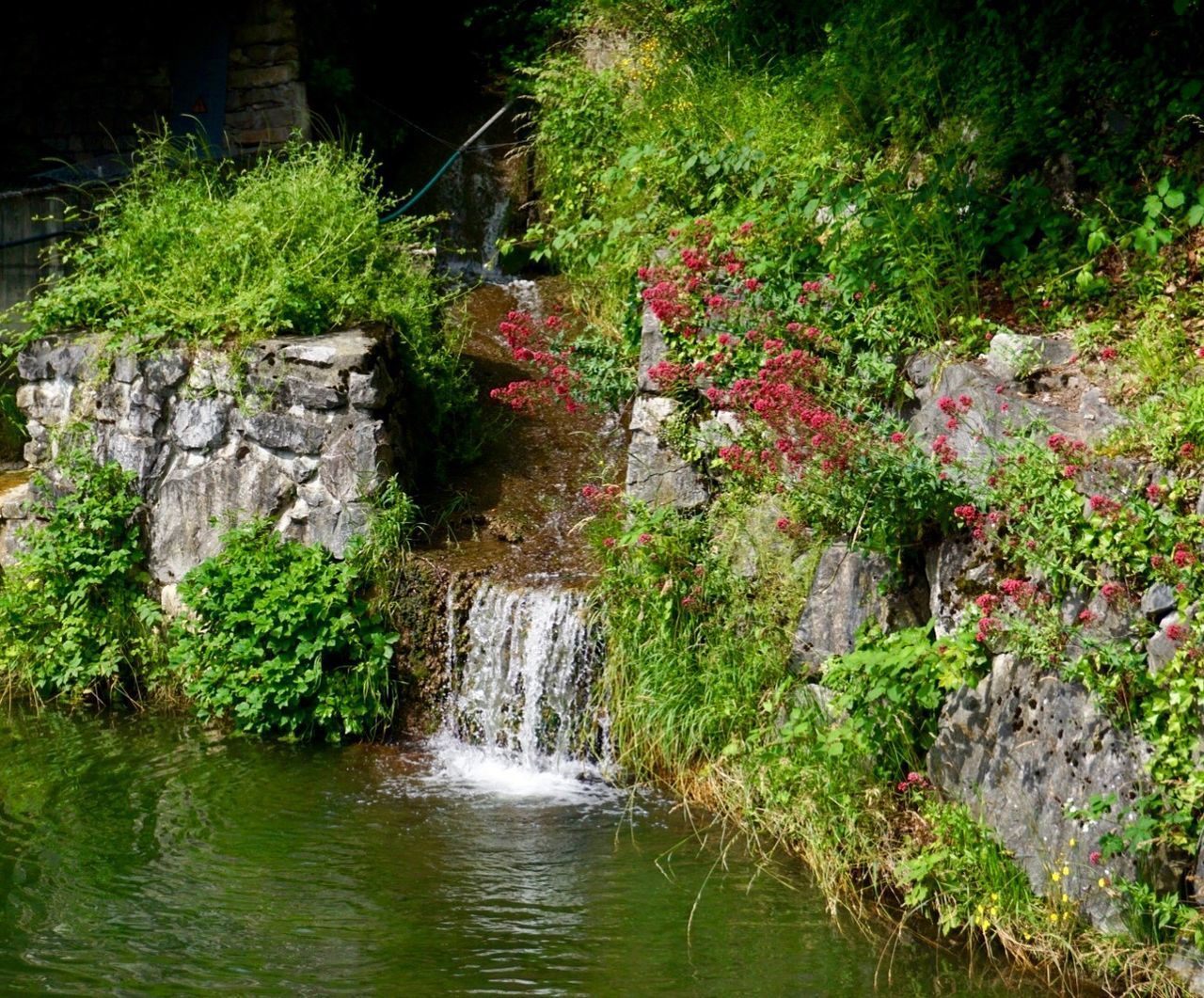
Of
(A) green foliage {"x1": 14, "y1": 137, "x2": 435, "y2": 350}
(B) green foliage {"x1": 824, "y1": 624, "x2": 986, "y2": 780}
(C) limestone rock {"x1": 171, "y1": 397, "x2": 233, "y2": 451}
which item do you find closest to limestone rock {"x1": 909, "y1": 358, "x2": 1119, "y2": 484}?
(B) green foliage {"x1": 824, "y1": 624, "x2": 986, "y2": 780}

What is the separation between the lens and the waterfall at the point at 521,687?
7.01 m

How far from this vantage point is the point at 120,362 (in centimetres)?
816

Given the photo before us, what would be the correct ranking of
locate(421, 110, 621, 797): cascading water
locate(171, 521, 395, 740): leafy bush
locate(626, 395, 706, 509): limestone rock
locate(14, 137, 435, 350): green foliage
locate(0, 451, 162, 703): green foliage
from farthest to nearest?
locate(14, 137, 435, 350): green foliage
locate(0, 451, 162, 703): green foliage
locate(171, 521, 395, 740): leafy bush
locate(626, 395, 706, 509): limestone rock
locate(421, 110, 621, 797): cascading water

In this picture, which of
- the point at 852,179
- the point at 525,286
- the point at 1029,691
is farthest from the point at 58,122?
the point at 1029,691

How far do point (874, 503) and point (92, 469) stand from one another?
5.07m

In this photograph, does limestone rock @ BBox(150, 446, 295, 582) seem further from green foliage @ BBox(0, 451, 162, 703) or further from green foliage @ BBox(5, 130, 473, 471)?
green foliage @ BBox(5, 130, 473, 471)

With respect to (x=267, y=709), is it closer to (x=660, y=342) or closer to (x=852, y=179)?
(x=660, y=342)

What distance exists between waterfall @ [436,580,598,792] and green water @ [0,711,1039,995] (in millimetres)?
Answer: 134

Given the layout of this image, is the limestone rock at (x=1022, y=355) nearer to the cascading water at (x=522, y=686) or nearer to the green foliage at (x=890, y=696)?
the green foliage at (x=890, y=696)

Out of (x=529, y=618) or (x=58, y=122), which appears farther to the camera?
(x=58, y=122)

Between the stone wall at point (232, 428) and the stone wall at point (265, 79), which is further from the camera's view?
the stone wall at point (265, 79)

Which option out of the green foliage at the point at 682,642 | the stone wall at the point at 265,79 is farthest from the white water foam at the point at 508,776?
the stone wall at the point at 265,79

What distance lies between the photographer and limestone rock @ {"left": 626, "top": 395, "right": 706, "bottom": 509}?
23.5 feet

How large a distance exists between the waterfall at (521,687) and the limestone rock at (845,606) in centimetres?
138
